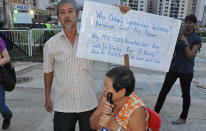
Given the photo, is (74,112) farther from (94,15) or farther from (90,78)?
(94,15)

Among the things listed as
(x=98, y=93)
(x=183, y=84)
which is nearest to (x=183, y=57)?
(x=183, y=84)

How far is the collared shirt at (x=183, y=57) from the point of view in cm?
306

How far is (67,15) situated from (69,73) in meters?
0.59

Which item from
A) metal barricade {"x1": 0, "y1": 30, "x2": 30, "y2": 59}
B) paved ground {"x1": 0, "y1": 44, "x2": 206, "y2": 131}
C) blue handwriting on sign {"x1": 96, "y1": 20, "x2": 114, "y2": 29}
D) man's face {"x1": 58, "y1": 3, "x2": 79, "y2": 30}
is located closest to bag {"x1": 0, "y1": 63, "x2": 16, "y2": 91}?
paved ground {"x1": 0, "y1": 44, "x2": 206, "y2": 131}

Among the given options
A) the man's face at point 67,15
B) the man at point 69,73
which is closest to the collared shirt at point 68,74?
the man at point 69,73

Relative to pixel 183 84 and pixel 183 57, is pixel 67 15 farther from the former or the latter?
pixel 183 84

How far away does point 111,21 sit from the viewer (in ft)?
6.35

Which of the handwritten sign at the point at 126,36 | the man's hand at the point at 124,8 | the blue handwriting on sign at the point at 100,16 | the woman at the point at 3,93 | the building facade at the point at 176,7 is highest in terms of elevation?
the building facade at the point at 176,7

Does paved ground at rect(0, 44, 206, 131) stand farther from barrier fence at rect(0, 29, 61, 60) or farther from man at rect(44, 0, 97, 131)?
barrier fence at rect(0, 29, 61, 60)

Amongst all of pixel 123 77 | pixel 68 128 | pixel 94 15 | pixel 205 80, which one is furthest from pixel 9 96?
pixel 205 80

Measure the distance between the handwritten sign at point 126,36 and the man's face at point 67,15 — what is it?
12 centimetres

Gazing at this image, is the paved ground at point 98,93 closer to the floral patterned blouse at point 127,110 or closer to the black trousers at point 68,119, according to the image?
the black trousers at point 68,119

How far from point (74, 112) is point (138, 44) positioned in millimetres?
1011

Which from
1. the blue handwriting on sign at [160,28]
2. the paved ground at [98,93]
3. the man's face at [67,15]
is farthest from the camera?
the paved ground at [98,93]
